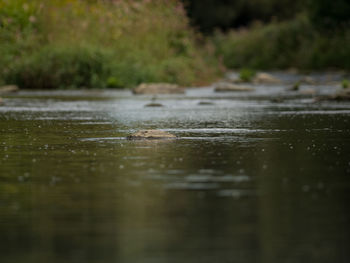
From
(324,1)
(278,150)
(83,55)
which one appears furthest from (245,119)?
(324,1)

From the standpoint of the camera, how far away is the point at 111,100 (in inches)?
901

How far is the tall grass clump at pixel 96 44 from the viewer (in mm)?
28938

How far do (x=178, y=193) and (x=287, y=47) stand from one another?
50520 millimetres

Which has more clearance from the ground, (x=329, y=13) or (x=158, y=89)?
(x=329, y=13)

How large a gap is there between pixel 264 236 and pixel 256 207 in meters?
1.00

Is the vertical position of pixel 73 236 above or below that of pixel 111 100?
above

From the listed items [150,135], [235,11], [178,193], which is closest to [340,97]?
[150,135]

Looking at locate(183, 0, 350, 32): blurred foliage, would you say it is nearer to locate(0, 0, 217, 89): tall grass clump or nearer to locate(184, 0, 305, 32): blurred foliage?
locate(184, 0, 305, 32): blurred foliage

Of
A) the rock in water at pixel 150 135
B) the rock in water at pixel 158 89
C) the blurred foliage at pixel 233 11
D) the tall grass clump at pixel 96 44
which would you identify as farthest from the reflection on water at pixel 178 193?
the blurred foliage at pixel 233 11

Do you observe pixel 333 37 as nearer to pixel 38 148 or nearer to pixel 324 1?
pixel 324 1

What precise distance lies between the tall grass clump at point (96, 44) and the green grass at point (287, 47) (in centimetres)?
1552

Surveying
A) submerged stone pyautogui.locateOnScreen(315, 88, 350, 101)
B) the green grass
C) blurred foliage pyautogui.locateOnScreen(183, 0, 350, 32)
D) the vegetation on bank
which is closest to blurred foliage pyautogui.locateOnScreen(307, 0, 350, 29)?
the vegetation on bank

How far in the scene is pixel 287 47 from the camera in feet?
187

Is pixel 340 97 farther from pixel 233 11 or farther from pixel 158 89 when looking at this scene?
pixel 233 11
